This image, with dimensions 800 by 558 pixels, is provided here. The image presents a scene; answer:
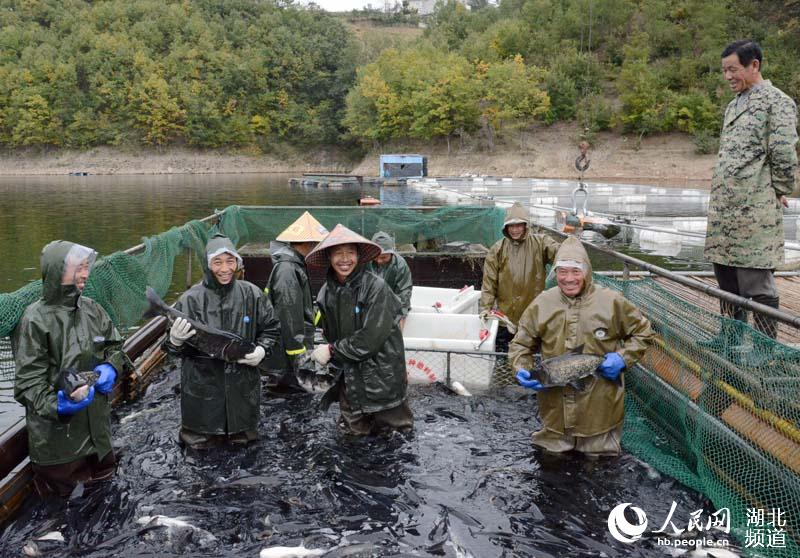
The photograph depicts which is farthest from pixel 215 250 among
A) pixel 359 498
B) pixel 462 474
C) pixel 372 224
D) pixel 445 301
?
pixel 372 224

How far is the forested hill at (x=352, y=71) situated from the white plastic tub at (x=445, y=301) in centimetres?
4618

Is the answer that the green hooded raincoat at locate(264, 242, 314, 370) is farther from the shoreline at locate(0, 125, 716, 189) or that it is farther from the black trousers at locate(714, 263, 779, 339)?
the shoreline at locate(0, 125, 716, 189)

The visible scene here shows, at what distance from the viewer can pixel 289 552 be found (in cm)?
425

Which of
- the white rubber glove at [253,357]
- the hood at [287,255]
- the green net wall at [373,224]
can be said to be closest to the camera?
the white rubber glove at [253,357]

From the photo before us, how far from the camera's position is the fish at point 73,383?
13.9 feet

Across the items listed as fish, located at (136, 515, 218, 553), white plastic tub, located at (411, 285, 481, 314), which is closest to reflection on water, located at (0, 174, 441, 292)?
white plastic tub, located at (411, 285, 481, 314)

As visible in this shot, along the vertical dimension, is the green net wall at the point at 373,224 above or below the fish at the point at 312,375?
above

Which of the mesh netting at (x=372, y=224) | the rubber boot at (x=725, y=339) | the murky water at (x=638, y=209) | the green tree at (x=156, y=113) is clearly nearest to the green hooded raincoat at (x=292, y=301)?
Result: the rubber boot at (x=725, y=339)

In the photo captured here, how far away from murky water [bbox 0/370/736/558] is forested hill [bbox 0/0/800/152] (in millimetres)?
51012

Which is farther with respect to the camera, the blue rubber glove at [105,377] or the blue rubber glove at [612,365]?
the blue rubber glove at [612,365]

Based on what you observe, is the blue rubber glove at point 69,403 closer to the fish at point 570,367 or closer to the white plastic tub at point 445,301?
the fish at point 570,367

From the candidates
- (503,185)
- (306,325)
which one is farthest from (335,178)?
(306,325)

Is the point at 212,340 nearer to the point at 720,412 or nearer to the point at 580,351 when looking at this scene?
the point at 580,351

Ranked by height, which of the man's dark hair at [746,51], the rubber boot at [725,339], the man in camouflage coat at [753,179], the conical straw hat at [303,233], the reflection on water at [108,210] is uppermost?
the man's dark hair at [746,51]
